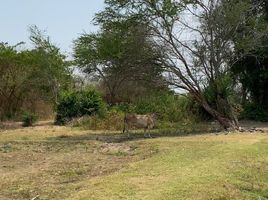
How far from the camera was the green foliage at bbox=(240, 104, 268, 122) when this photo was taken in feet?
85.0

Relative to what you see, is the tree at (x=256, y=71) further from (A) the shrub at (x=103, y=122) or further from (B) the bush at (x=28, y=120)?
(B) the bush at (x=28, y=120)

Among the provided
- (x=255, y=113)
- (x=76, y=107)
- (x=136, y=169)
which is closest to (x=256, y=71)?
(x=255, y=113)

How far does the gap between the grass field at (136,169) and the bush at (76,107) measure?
26.1ft

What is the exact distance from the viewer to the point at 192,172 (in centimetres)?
1025

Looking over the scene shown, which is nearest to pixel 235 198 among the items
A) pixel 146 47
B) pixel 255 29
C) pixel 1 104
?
pixel 146 47

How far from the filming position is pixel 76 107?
25.7 metres

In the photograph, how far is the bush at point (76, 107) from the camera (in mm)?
25594

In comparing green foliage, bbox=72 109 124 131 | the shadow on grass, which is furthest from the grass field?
green foliage, bbox=72 109 124 131

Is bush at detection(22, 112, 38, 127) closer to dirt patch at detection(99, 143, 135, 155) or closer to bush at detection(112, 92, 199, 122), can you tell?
bush at detection(112, 92, 199, 122)

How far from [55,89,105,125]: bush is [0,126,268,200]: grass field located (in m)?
7.96

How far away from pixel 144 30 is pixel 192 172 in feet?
33.5

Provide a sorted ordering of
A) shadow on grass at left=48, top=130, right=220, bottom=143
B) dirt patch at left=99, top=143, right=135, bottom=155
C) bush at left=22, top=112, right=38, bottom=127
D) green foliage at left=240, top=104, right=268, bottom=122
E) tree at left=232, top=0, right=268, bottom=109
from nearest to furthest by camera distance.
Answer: dirt patch at left=99, top=143, right=135, bottom=155 → shadow on grass at left=48, top=130, right=220, bottom=143 → tree at left=232, top=0, right=268, bottom=109 → bush at left=22, top=112, right=38, bottom=127 → green foliage at left=240, top=104, right=268, bottom=122

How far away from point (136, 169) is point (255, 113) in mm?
16544

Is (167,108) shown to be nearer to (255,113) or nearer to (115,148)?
(255,113)
